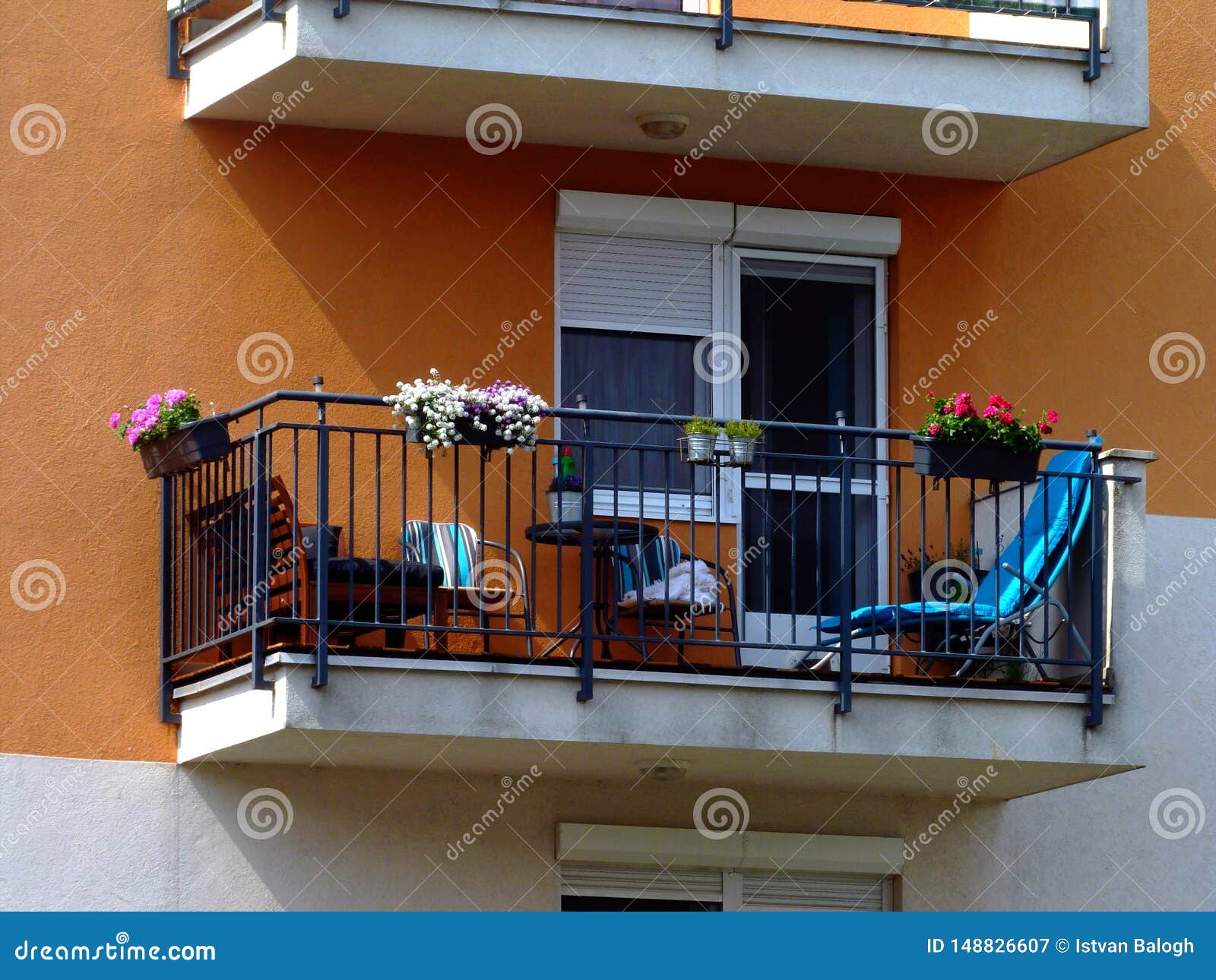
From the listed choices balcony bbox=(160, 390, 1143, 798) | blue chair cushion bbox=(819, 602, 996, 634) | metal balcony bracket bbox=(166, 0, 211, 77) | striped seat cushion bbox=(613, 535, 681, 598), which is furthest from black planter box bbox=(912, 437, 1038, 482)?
metal balcony bracket bbox=(166, 0, 211, 77)

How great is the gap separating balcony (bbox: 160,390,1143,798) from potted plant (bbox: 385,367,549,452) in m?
0.13

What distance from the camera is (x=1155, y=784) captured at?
11906 millimetres

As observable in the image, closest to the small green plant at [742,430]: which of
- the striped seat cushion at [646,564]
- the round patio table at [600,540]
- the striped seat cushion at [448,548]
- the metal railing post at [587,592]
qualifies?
the round patio table at [600,540]

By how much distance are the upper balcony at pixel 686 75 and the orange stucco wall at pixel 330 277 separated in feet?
0.77

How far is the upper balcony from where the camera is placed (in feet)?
35.7

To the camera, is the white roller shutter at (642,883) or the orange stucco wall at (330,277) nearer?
the orange stucco wall at (330,277)

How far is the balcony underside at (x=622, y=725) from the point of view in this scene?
32.6 feet

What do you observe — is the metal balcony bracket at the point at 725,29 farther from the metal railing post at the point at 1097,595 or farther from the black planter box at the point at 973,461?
the metal railing post at the point at 1097,595

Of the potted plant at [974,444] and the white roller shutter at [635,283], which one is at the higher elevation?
the white roller shutter at [635,283]

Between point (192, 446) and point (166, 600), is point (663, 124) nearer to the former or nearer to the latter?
point (192, 446)

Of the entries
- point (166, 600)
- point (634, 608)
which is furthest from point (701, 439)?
point (166, 600)

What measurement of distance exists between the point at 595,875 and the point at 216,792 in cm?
191

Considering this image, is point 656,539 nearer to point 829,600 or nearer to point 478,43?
point 829,600
